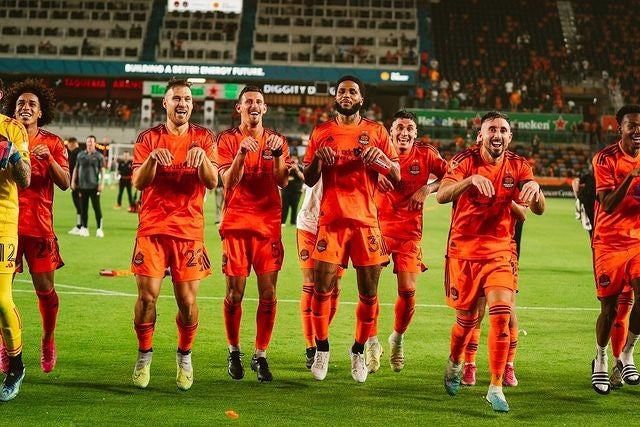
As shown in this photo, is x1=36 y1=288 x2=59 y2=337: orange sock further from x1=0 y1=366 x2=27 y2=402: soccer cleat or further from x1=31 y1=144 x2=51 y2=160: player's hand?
x1=31 y1=144 x2=51 y2=160: player's hand

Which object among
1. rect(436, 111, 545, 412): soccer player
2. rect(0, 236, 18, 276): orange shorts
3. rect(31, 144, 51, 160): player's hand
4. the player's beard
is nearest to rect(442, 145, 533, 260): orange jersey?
rect(436, 111, 545, 412): soccer player

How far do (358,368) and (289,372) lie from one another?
0.67 m

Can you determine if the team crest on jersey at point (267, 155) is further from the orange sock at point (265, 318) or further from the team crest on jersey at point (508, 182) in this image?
the team crest on jersey at point (508, 182)

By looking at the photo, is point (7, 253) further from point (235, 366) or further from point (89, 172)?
point (89, 172)

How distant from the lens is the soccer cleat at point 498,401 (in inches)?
260

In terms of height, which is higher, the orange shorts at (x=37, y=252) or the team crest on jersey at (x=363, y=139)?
the team crest on jersey at (x=363, y=139)

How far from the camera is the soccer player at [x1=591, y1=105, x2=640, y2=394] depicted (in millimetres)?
7379

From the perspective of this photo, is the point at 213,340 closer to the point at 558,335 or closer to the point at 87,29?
the point at 558,335

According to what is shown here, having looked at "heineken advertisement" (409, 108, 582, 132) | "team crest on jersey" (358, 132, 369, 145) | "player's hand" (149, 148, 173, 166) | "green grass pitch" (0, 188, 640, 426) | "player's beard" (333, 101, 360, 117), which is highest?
"heineken advertisement" (409, 108, 582, 132)

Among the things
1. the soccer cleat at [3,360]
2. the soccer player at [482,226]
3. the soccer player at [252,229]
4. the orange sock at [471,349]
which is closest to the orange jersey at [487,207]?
the soccer player at [482,226]

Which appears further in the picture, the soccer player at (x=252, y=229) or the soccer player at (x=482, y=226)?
the soccer player at (x=252, y=229)

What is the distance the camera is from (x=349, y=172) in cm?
762

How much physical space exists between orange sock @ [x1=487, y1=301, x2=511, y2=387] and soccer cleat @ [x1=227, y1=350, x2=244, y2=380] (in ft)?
6.68

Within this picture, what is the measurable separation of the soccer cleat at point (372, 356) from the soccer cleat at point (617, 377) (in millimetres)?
1942
